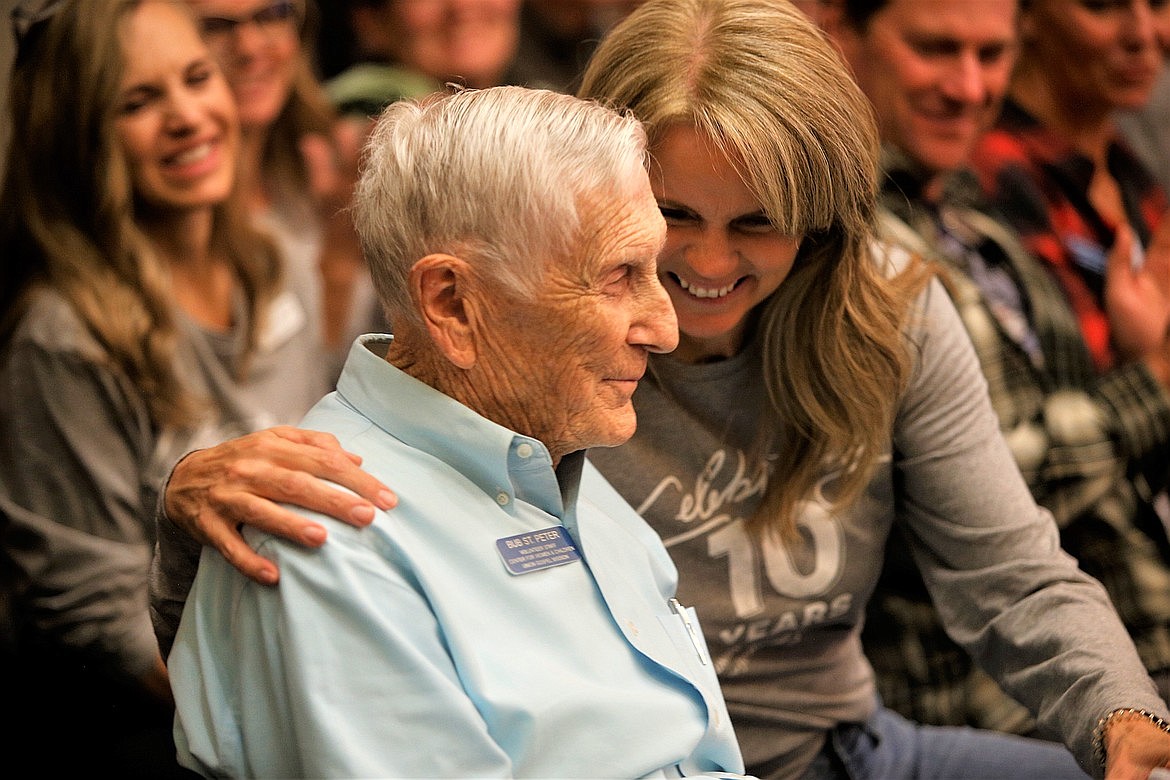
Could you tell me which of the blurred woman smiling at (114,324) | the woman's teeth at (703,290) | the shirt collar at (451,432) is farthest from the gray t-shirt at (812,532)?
the blurred woman smiling at (114,324)

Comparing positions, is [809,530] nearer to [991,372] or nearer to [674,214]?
[674,214]

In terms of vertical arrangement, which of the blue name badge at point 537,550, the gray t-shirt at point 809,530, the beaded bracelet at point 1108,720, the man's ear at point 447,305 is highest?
the man's ear at point 447,305

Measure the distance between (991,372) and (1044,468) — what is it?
22 cm

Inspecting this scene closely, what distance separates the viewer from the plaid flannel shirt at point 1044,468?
2.35m

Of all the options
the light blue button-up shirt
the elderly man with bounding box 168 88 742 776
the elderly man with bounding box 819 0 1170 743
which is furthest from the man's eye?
the elderly man with bounding box 819 0 1170 743

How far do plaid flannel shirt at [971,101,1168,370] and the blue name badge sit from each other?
202 cm

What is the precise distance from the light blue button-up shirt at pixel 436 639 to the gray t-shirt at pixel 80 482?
3.35 ft

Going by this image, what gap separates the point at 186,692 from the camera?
129 centimetres

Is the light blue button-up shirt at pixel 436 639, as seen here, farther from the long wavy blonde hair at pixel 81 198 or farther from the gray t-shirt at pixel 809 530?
the long wavy blonde hair at pixel 81 198

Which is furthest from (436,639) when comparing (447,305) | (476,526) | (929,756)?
(929,756)

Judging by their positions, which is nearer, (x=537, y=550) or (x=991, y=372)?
(x=537, y=550)

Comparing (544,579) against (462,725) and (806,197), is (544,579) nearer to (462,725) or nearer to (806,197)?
(462,725)

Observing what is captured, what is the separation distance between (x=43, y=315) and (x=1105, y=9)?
267cm

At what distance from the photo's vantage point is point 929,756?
204cm
